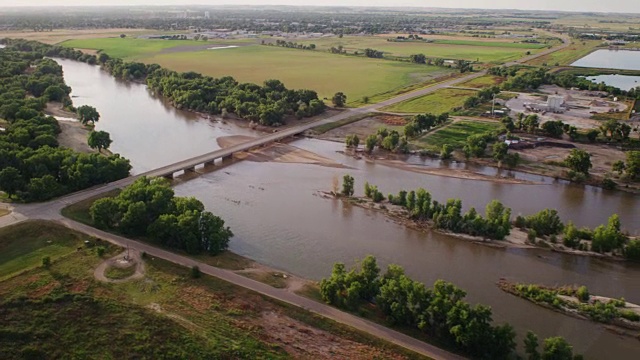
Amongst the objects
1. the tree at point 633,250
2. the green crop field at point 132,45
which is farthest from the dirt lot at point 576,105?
the green crop field at point 132,45

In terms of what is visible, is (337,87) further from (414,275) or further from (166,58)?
(414,275)

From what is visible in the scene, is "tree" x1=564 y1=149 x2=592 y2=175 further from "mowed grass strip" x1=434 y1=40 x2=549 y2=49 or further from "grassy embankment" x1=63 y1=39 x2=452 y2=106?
"mowed grass strip" x1=434 y1=40 x2=549 y2=49

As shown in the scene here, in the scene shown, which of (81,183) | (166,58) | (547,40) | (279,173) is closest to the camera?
(81,183)

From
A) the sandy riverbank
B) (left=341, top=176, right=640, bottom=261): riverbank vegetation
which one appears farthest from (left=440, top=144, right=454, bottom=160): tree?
(left=341, top=176, right=640, bottom=261): riverbank vegetation

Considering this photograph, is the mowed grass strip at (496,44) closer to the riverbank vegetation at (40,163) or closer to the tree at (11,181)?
the riverbank vegetation at (40,163)

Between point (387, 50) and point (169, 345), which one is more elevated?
point (387, 50)

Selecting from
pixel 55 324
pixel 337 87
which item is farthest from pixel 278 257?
pixel 337 87
